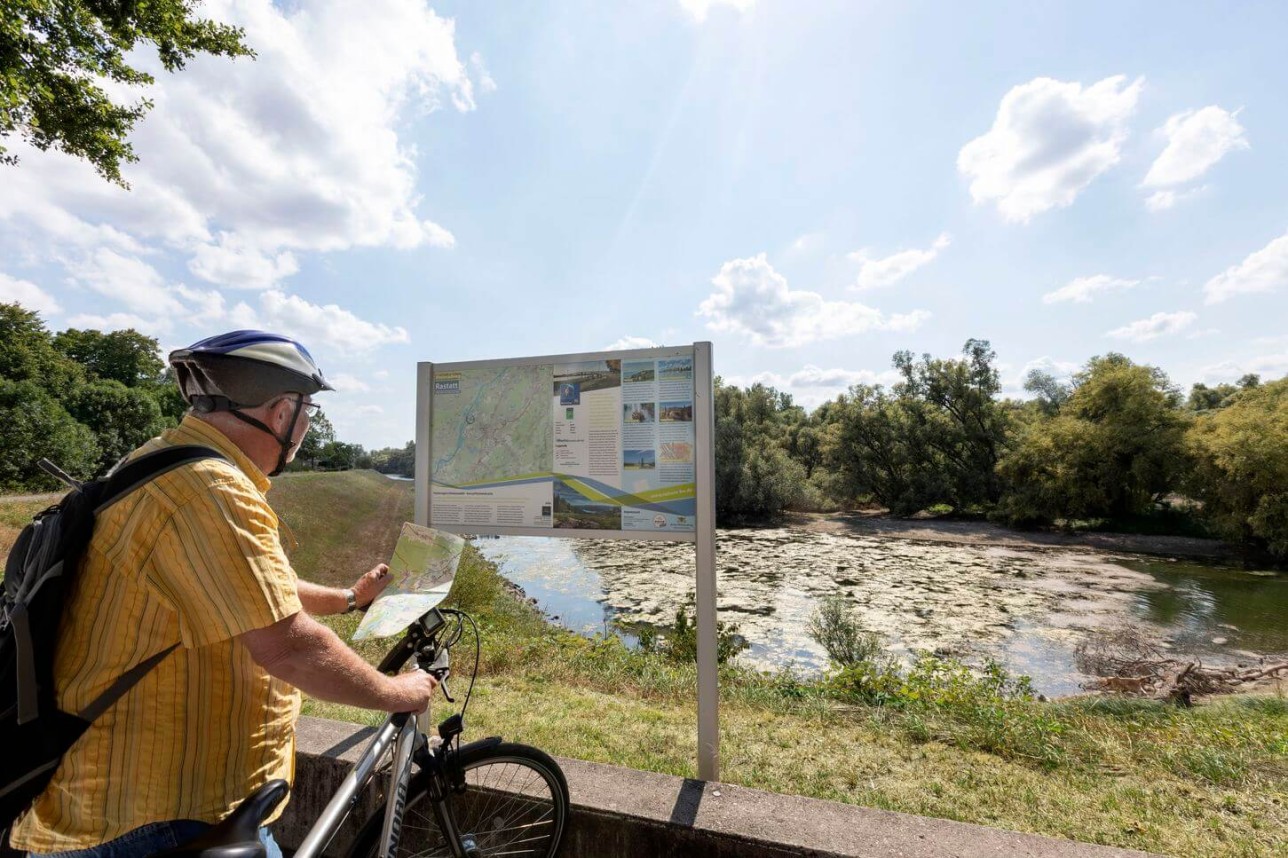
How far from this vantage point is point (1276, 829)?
245 centimetres

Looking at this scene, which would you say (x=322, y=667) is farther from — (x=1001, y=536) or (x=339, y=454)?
(x=339, y=454)

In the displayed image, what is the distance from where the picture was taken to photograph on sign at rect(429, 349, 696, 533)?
2.60 m

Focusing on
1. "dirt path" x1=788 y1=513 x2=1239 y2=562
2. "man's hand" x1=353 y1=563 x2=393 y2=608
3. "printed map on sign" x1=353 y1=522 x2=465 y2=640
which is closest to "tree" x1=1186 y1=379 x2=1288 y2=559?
"dirt path" x1=788 y1=513 x2=1239 y2=562

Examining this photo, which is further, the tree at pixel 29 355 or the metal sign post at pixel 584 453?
the tree at pixel 29 355

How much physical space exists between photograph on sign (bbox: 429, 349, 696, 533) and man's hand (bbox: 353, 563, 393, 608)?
2.87 feet

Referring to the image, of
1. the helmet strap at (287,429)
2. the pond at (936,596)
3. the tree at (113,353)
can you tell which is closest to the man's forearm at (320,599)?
the helmet strap at (287,429)

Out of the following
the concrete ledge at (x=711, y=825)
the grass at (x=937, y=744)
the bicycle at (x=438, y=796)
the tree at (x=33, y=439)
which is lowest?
the grass at (x=937, y=744)

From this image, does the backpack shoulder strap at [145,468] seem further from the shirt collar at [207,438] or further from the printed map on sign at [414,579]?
the printed map on sign at [414,579]

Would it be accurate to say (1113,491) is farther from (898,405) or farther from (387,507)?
(387,507)

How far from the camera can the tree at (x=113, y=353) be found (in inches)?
2015

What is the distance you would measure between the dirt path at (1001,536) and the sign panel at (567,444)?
89.9 feet

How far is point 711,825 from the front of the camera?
2076mm

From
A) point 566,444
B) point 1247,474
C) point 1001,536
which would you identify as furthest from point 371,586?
point 1001,536

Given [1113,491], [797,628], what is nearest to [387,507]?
[797,628]
